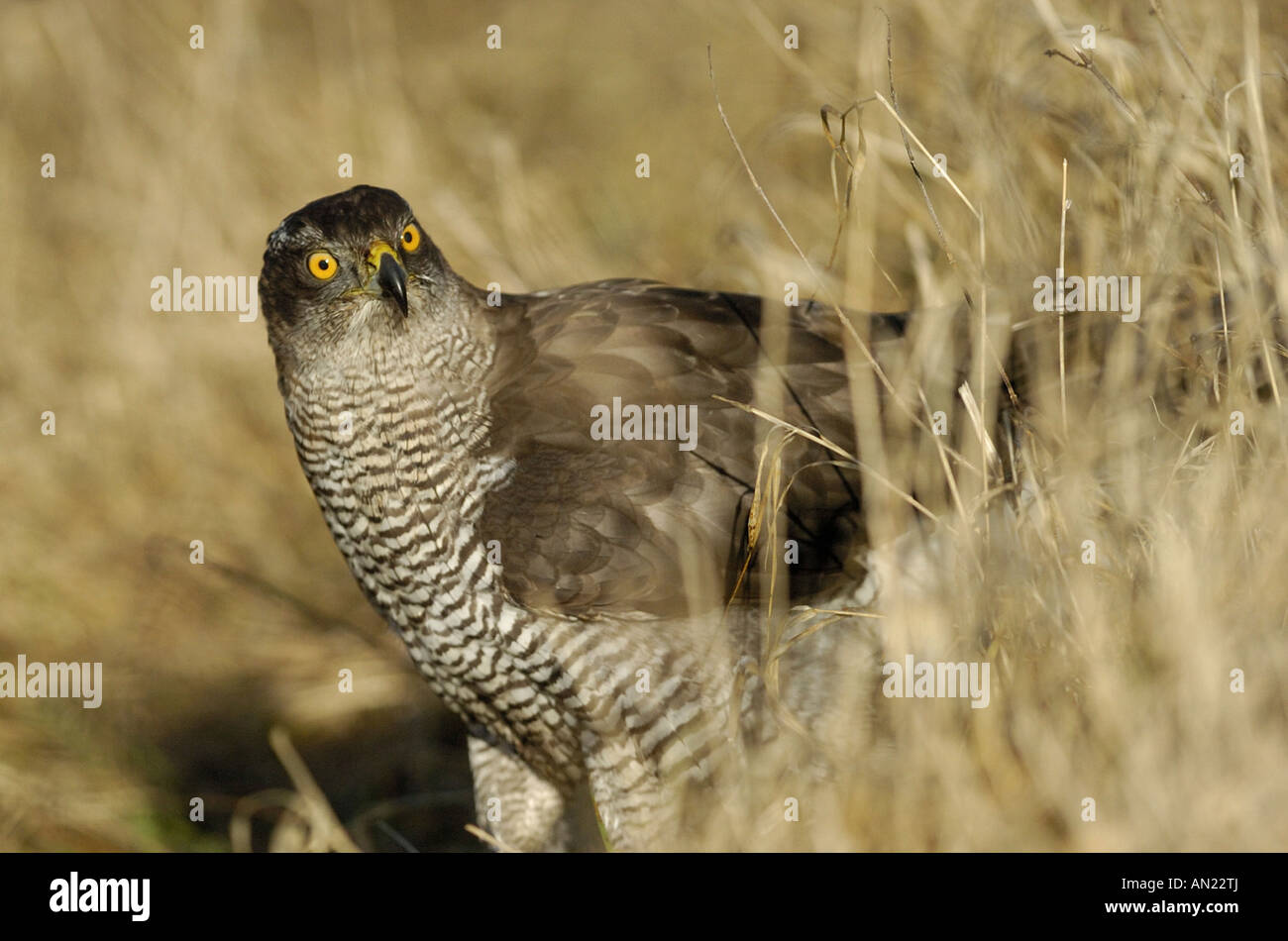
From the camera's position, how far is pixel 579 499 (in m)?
3.38

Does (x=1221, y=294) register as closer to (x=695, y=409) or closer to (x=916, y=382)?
(x=916, y=382)

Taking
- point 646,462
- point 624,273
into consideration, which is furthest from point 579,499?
point 624,273

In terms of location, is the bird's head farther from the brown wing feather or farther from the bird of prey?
the brown wing feather

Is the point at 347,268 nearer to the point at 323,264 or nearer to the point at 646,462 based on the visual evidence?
the point at 323,264

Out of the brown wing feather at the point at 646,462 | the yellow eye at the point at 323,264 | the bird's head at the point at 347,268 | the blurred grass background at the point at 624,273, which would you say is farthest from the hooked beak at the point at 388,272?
the blurred grass background at the point at 624,273

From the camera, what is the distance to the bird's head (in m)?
3.22

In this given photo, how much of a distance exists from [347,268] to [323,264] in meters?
0.07

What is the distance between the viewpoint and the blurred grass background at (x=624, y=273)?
9.23 ft

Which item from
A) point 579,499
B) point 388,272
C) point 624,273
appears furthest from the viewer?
point 624,273

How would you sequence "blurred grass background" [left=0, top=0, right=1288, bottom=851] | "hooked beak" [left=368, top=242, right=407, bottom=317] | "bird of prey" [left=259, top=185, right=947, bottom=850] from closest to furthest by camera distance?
"blurred grass background" [left=0, top=0, right=1288, bottom=851] → "hooked beak" [left=368, top=242, right=407, bottom=317] → "bird of prey" [left=259, top=185, right=947, bottom=850]

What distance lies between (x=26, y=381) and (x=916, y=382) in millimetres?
5588

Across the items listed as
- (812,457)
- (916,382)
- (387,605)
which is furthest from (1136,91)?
(387,605)

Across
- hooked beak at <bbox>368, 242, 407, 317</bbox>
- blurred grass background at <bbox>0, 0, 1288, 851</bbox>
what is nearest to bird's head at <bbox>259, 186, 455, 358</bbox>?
hooked beak at <bbox>368, 242, 407, 317</bbox>

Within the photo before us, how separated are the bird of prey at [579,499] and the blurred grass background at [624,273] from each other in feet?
1.49
